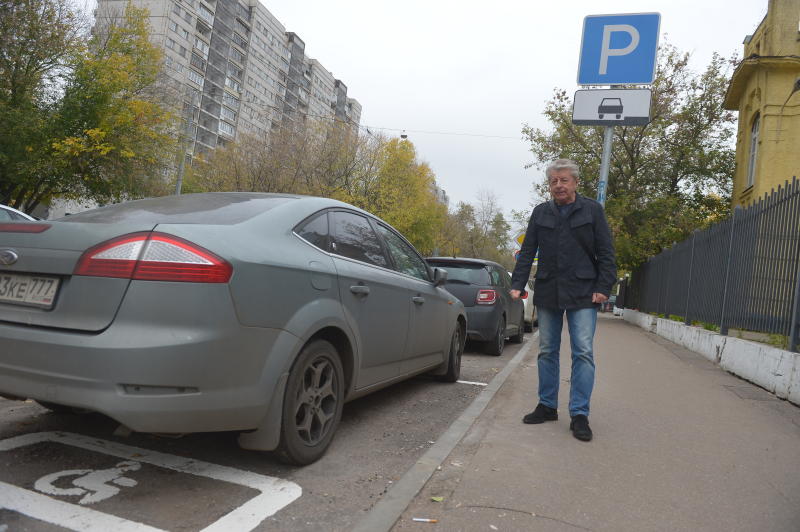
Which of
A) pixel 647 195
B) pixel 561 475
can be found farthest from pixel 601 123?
pixel 647 195

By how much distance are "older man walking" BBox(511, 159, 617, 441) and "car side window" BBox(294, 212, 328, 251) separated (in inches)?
66.1

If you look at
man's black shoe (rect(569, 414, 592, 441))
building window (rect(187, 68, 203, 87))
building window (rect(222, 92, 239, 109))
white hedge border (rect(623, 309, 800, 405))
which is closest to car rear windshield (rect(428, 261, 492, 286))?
white hedge border (rect(623, 309, 800, 405))

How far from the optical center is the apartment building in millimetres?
61094

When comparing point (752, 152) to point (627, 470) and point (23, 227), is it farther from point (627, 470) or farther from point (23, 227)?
point (23, 227)

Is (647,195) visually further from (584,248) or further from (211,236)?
(211,236)

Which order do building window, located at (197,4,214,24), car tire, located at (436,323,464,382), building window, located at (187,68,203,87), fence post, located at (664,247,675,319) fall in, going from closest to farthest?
car tire, located at (436,323,464,382)
fence post, located at (664,247,675,319)
building window, located at (197,4,214,24)
building window, located at (187,68,203,87)

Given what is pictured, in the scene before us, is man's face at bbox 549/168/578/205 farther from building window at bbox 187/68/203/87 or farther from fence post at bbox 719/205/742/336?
building window at bbox 187/68/203/87

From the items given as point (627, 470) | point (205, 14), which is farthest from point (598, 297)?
point (205, 14)

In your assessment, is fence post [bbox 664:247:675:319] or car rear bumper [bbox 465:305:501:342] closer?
car rear bumper [bbox 465:305:501:342]

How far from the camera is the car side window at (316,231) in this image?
11.3ft

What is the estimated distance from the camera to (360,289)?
3750 mm

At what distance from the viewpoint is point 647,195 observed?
89.2ft

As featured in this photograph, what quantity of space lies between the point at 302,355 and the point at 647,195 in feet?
89.1

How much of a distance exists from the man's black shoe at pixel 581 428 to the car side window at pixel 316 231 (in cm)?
222
